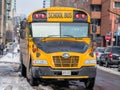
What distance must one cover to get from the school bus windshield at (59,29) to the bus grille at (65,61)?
59.8 inches

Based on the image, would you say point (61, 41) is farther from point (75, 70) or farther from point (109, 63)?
point (109, 63)

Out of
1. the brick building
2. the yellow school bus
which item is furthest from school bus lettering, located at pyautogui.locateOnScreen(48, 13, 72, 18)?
the brick building

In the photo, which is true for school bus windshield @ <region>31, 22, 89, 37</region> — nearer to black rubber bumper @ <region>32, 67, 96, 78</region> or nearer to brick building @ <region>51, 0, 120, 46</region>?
black rubber bumper @ <region>32, 67, 96, 78</region>

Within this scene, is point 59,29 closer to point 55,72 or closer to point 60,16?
point 60,16

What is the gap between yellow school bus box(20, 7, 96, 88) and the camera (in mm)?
16094

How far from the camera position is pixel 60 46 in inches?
657

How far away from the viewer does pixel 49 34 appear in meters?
17.4

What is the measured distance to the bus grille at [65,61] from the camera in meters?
16.1

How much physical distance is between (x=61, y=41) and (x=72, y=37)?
0.49 m

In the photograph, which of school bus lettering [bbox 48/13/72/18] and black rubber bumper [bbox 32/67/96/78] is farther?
school bus lettering [bbox 48/13/72/18]

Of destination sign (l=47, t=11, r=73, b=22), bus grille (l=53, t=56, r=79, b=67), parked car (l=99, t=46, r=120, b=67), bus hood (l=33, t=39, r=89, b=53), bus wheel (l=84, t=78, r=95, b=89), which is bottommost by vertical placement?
parked car (l=99, t=46, r=120, b=67)

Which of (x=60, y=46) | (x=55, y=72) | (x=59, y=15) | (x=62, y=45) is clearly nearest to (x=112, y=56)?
(x=59, y=15)

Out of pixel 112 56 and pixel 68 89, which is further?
pixel 112 56

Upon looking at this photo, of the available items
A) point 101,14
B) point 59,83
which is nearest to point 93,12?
point 101,14
